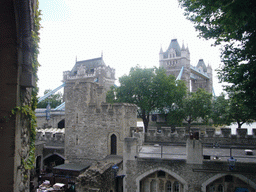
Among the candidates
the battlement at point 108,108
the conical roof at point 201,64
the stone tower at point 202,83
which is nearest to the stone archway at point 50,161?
the battlement at point 108,108

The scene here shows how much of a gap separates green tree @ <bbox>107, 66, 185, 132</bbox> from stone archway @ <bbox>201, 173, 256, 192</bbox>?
15.7 m

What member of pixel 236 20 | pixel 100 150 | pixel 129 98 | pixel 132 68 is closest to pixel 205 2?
pixel 236 20

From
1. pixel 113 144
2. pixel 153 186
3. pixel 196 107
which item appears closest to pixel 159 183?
pixel 153 186

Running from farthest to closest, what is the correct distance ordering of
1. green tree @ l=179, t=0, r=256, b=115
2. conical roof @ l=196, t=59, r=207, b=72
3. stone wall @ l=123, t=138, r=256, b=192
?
1. conical roof @ l=196, t=59, r=207, b=72
2. stone wall @ l=123, t=138, r=256, b=192
3. green tree @ l=179, t=0, r=256, b=115

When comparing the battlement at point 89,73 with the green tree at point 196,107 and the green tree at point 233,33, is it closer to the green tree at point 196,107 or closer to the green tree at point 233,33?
the green tree at point 196,107

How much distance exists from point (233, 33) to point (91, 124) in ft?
40.7

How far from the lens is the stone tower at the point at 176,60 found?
59.7 meters

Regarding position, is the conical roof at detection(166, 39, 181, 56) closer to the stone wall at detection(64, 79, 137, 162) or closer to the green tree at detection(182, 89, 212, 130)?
the green tree at detection(182, 89, 212, 130)

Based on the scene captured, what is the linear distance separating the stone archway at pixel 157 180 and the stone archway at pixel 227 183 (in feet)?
5.03

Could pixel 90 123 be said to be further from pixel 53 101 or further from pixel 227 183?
pixel 53 101

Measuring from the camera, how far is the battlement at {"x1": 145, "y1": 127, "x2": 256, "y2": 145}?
52.4ft

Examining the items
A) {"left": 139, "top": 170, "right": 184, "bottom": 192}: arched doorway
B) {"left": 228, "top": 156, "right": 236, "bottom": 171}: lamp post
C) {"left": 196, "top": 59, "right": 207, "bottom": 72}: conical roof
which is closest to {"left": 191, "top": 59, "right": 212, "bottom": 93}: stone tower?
{"left": 196, "top": 59, "right": 207, "bottom": 72}: conical roof

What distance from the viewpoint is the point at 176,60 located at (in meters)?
60.7

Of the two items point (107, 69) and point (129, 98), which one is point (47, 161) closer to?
point (129, 98)
